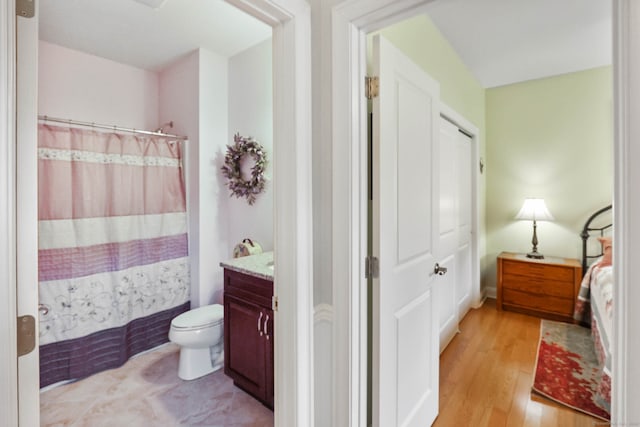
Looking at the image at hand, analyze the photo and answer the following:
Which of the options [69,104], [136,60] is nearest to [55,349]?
[69,104]

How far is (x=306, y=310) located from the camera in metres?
1.16

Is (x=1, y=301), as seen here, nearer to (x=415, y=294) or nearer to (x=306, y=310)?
(x=306, y=310)

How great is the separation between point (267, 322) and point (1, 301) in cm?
126

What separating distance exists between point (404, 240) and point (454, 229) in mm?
1557

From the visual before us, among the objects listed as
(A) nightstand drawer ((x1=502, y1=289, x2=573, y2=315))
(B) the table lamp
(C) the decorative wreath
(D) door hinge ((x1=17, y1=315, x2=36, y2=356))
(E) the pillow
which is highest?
(C) the decorative wreath

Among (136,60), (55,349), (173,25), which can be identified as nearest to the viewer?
(55,349)

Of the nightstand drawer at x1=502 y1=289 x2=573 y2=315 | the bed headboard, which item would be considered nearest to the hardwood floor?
the nightstand drawer at x1=502 y1=289 x2=573 y2=315

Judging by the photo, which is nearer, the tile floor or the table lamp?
the tile floor

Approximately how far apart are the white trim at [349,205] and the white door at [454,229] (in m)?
1.33

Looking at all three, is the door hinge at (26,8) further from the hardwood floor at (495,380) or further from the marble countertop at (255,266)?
the hardwood floor at (495,380)

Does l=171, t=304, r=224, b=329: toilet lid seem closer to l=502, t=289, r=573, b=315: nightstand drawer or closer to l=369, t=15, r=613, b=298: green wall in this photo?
l=369, t=15, r=613, b=298: green wall

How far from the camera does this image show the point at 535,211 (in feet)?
10.9

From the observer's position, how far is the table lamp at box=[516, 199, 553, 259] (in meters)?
3.29

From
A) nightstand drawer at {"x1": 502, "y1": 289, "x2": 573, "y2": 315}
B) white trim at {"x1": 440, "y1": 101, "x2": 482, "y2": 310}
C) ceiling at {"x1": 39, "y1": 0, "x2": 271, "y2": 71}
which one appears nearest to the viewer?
ceiling at {"x1": 39, "y1": 0, "x2": 271, "y2": 71}
